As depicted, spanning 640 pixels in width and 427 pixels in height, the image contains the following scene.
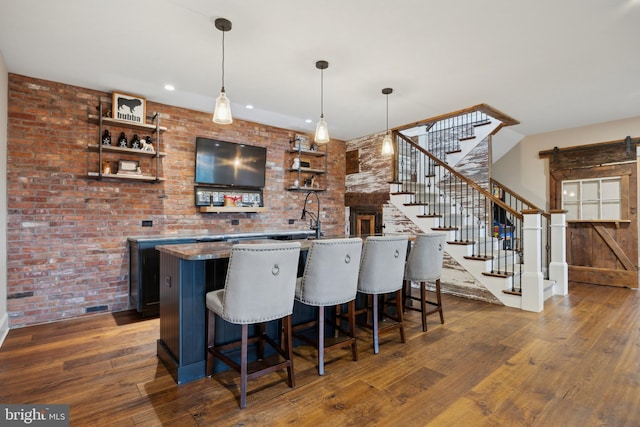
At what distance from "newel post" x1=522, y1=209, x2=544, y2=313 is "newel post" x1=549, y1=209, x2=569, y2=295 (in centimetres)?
123

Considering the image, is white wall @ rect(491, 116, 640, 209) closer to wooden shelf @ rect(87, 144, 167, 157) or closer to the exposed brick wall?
the exposed brick wall

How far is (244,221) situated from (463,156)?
388 centimetres

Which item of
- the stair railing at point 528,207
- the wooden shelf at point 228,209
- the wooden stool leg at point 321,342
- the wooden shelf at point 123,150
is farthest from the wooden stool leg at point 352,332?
the stair railing at point 528,207

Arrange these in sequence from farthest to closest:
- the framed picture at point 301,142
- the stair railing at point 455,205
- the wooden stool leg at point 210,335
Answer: the framed picture at point 301,142, the stair railing at point 455,205, the wooden stool leg at point 210,335

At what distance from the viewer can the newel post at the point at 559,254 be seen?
4.68m

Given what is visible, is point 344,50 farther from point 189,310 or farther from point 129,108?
point 129,108

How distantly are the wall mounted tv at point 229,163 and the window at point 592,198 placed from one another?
5.24 m

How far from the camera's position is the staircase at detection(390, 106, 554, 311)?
4.20m

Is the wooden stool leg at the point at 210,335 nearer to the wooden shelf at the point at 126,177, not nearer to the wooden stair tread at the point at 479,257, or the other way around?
the wooden shelf at the point at 126,177

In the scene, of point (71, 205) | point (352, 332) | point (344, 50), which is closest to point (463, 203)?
point (344, 50)

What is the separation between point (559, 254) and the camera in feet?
15.8

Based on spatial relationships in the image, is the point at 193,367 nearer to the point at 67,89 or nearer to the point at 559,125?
the point at 67,89

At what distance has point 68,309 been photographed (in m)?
3.58

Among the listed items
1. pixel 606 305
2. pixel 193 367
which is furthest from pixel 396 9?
pixel 606 305
